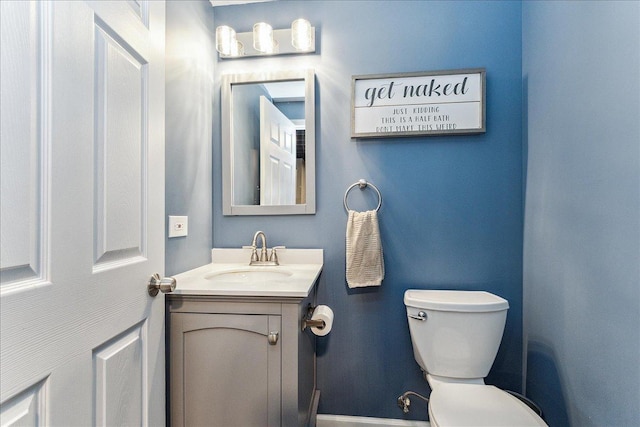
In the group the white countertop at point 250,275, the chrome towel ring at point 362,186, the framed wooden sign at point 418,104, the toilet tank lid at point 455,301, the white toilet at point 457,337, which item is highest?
the framed wooden sign at point 418,104

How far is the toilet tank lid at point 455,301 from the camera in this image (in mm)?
1214

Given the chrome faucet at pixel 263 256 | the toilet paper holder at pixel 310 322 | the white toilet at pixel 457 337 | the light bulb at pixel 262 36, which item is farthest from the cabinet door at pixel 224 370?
the light bulb at pixel 262 36

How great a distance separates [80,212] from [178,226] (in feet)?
2.14

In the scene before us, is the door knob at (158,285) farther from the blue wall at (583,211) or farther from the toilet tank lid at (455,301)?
the blue wall at (583,211)

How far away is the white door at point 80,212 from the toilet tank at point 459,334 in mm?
997

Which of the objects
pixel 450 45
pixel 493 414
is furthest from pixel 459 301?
pixel 450 45

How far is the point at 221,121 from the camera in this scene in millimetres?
1601

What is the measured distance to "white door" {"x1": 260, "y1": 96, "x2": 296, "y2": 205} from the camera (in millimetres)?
1566

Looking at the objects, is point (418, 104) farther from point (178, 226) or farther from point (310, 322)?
point (178, 226)

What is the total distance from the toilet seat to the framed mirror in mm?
948

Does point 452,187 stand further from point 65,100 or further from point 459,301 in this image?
point 65,100

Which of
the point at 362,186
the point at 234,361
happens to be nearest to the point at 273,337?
the point at 234,361

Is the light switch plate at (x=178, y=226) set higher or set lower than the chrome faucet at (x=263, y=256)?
higher

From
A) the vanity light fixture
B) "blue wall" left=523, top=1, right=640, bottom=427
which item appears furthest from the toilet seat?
the vanity light fixture
